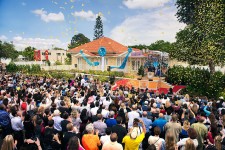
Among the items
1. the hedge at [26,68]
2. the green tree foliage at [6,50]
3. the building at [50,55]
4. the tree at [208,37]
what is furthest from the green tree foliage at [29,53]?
the tree at [208,37]

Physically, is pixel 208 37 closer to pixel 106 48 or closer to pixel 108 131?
pixel 108 131

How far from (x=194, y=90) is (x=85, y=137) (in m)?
19.3

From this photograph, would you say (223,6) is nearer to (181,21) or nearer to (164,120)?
(181,21)

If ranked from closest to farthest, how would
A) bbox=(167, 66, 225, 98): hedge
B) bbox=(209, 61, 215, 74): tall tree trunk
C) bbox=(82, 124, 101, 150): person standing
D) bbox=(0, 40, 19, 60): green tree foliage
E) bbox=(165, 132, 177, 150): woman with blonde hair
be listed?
bbox=(165, 132, 177, 150): woman with blonde hair < bbox=(82, 124, 101, 150): person standing < bbox=(167, 66, 225, 98): hedge < bbox=(209, 61, 215, 74): tall tree trunk < bbox=(0, 40, 19, 60): green tree foliage

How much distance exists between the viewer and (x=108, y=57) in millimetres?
39938

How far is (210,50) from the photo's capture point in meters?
23.4

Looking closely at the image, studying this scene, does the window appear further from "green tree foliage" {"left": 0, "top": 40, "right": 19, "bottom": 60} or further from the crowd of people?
"green tree foliage" {"left": 0, "top": 40, "right": 19, "bottom": 60}

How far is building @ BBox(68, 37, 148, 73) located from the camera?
1435 inches

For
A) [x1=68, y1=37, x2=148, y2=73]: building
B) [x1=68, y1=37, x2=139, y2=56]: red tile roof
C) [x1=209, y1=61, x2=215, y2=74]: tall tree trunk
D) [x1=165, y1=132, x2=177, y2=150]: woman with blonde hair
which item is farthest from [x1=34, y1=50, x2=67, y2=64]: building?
[x1=165, y1=132, x2=177, y2=150]: woman with blonde hair

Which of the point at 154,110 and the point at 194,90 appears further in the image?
the point at 194,90

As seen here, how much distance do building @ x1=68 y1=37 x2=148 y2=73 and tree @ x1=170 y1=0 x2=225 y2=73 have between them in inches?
392

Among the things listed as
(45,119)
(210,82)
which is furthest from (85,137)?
(210,82)

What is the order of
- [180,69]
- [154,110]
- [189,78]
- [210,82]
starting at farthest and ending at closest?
1. [180,69]
2. [189,78]
3. [210,82]
4. [154,110]

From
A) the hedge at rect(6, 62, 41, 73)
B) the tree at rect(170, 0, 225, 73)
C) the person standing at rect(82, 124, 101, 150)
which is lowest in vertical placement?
the person standing at rect(82, 124, 101, 150)
